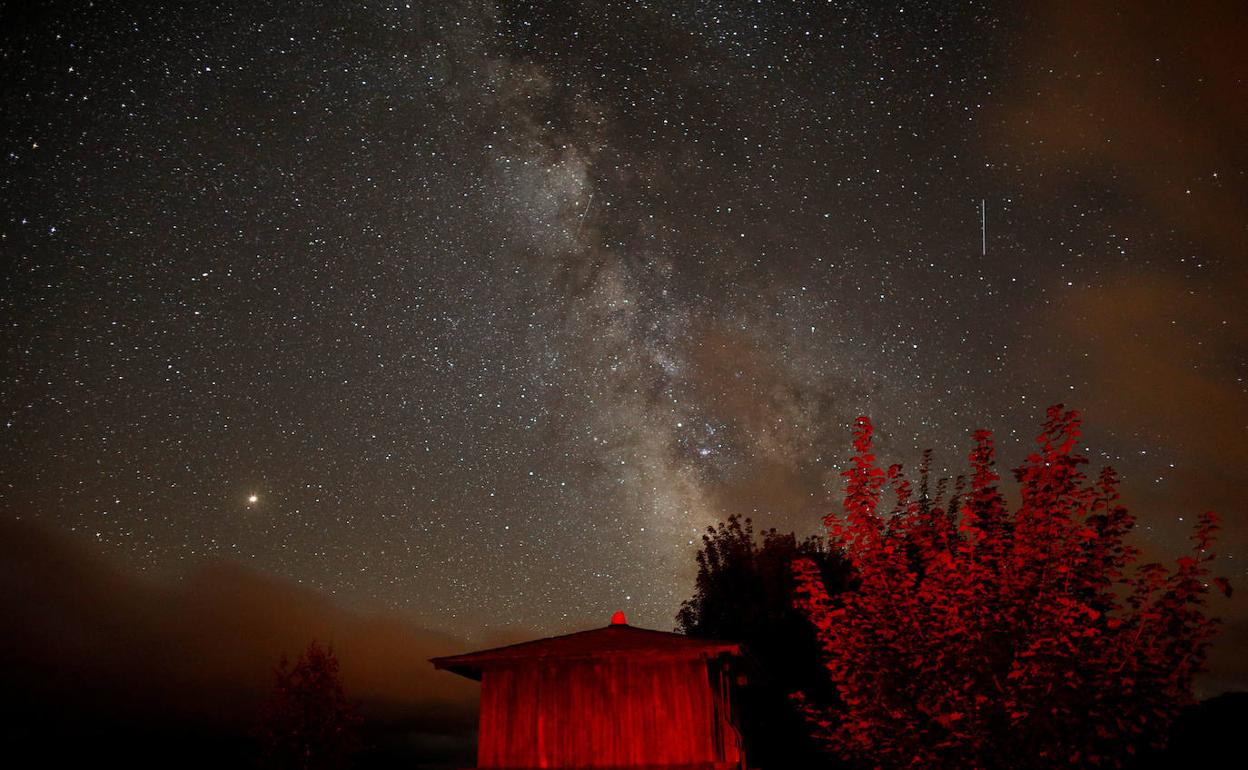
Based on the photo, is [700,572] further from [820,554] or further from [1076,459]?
[1076,459]

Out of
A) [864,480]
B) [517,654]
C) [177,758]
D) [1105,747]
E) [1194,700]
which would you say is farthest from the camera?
[177,758]

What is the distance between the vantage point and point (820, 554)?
1115 inches

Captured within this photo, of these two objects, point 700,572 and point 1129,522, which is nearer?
point 1129,522

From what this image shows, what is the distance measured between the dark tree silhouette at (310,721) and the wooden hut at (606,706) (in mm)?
26815

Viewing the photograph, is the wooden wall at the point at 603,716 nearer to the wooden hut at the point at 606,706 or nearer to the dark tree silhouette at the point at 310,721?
the wooden hut at the point at 606,706

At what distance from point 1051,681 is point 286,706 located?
121ft

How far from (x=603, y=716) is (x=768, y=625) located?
43.4ft

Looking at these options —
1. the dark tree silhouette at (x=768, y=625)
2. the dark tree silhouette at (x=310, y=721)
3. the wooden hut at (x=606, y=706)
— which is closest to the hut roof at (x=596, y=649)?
the wooden hut at (x=606, y=706)

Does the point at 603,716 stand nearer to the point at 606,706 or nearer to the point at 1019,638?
the point at 606,706

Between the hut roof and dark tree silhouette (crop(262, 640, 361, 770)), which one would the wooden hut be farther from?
dark tree silhouette (crop(262, 640, 361, 770))

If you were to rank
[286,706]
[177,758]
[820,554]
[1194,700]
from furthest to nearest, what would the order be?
[177,758] < [286,706] < [820,554] < [1194,700]

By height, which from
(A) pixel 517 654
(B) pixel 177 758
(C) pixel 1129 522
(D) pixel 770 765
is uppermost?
(C) pixel 1129 522

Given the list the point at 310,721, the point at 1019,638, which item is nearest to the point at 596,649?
the point at 1019,638

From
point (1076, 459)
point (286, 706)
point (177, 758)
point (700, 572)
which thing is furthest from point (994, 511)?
point (177, 758)
